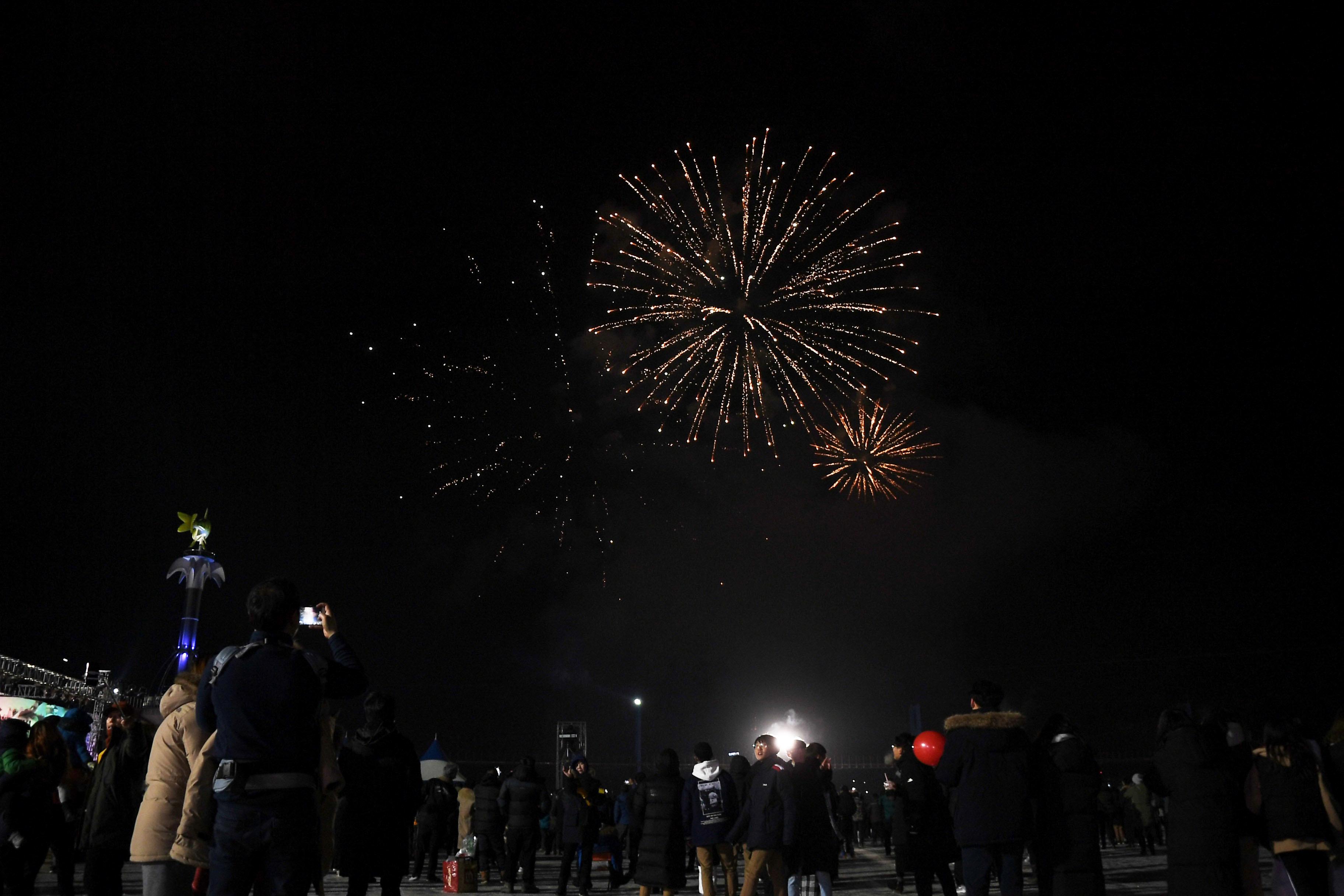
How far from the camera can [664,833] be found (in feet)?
33.6

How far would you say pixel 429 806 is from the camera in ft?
53.4

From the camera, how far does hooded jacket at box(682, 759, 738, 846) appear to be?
32.7 feet

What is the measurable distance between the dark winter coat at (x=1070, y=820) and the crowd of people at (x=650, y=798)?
0.02 meters

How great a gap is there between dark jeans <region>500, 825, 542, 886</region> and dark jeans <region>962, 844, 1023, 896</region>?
7519mm

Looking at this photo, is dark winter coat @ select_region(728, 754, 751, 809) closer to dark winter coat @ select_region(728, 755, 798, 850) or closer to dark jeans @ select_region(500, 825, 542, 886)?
dark winter coat @ select_region(728, 755, 798, 850)

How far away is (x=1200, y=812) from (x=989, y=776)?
151cm

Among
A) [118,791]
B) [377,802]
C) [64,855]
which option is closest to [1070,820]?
[377,802]

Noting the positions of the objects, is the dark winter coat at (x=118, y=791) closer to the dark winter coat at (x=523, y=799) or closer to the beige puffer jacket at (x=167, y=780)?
the beige puffer jacket at (x=167, y=780)

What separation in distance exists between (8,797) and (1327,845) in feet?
29.1

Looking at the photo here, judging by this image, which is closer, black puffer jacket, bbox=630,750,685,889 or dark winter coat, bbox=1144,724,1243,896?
dark winter coat, bbox=1144,724,1243,896

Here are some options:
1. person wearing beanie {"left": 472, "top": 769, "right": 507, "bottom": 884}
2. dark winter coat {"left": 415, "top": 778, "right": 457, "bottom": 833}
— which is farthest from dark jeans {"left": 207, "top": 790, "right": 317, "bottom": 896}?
dark winter coat {"left": 415, "top": 778, "right": 457, "bottom": 833}

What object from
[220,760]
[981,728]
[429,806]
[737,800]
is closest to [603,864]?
[429,806]

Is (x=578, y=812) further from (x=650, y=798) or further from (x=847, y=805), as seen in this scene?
(x=847, y=805)

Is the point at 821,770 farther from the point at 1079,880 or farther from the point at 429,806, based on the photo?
the point at 429,806
